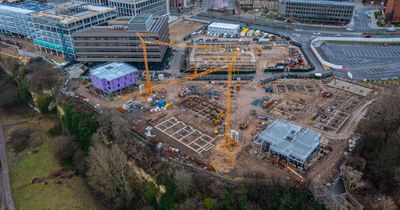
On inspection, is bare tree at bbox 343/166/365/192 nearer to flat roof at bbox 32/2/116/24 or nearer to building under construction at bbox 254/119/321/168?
building under construction at bbox 254/119/321/168

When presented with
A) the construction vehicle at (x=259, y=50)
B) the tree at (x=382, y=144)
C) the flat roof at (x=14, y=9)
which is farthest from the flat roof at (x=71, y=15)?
the tree at (x=382, y=144)

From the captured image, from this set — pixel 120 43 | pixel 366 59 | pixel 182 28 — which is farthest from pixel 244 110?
pixel 182 28

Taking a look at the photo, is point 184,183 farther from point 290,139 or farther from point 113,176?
point 290,139

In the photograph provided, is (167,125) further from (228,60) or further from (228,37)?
(228,37)

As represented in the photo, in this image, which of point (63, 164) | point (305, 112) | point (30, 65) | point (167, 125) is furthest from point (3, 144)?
point (305, 112)

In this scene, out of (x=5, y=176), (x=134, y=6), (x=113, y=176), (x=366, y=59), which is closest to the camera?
(x=113, y=176)

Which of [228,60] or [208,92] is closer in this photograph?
[208,92]
